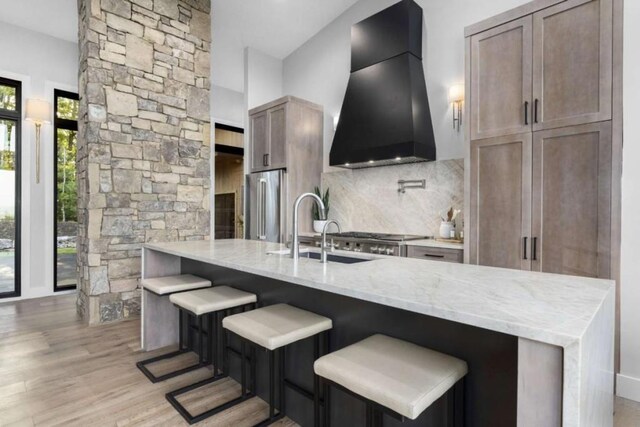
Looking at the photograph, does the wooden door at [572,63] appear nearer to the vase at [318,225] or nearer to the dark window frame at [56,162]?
the vase at [318,225]

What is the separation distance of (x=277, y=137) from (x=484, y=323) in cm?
407

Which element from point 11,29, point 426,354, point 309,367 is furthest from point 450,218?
point 11,29

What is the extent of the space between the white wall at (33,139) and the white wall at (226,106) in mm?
1966

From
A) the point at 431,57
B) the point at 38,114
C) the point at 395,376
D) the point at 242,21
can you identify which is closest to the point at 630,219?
the point at 395,376

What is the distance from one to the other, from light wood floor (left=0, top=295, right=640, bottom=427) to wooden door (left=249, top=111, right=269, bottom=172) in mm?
2560

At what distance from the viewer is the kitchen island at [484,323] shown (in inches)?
32.0

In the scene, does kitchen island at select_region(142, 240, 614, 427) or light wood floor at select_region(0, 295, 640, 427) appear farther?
light wood floor at select_region(0, 295, 640, 427)

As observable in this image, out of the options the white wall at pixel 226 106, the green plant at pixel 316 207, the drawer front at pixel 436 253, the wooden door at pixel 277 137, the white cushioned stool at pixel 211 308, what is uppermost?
the white wall at pixel 226 106

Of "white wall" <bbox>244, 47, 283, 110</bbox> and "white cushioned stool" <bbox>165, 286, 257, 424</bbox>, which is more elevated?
"white wall" <bbox>244, 47, 283, 110</bbox>

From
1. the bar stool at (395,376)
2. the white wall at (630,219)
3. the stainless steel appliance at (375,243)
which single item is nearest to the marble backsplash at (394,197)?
the stainless steel appliance at (375,243)

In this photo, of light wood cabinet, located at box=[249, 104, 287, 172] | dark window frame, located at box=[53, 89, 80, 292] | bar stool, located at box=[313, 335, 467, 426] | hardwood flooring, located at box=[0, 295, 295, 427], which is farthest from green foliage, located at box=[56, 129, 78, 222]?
bar stool, located at box=[313, 335, 467, 426]

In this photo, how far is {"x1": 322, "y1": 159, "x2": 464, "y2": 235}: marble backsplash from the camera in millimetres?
3678

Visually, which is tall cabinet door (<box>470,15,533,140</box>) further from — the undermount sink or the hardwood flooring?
the hardwood flooring

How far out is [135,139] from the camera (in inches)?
150
